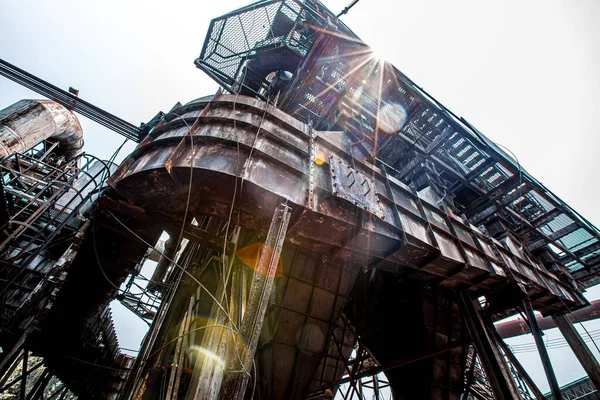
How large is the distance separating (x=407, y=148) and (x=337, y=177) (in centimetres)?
523

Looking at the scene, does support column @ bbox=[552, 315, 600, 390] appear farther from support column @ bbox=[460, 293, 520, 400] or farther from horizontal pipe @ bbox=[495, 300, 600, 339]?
horizontal pipe @ bbox=[495, 300, 600, 339]

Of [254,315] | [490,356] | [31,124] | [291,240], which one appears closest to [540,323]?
[490,356]

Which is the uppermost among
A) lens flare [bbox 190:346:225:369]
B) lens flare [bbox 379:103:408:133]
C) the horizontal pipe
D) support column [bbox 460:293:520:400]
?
lens flare [bbox 379:103:408:133]

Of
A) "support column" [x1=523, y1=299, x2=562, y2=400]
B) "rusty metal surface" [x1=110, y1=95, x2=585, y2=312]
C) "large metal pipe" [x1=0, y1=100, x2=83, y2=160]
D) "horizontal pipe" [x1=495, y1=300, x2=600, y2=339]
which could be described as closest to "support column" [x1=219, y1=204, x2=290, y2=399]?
"rusty metal surface" [x1=110, y1=95, x2=585, y2=312]

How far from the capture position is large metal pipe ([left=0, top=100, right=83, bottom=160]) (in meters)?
8.65

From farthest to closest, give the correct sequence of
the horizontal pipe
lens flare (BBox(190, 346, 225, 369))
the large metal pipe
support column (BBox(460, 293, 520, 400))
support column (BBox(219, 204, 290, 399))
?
1. the horizontal pipe
2. the large metal pipe
3. support column (BBox(460, 293, 520, 400))
4. lens flare (BBox(190, 346, 225, 369))
5. support column (BBox(219, 204, 290, 399))

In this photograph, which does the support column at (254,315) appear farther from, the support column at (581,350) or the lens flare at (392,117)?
the support column at (581,350)

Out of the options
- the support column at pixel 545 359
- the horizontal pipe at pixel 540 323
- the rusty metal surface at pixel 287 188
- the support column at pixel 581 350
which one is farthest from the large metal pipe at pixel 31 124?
the horizontal pipe at pixel 540 323

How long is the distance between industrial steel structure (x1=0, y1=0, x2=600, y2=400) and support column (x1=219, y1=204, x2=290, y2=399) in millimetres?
17

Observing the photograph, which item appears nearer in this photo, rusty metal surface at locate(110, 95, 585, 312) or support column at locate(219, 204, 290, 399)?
support column at locate(219, 204, 290, 399)

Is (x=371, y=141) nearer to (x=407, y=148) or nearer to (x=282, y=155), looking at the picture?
(x=407, y=148)

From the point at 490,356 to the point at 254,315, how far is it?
16.8ft

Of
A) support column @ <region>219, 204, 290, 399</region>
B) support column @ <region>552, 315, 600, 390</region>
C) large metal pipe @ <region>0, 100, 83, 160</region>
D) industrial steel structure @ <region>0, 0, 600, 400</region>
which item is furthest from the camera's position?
large metal pipe @ <region>0, 100, 83, 160</region>

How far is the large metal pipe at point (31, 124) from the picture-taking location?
8.65m
